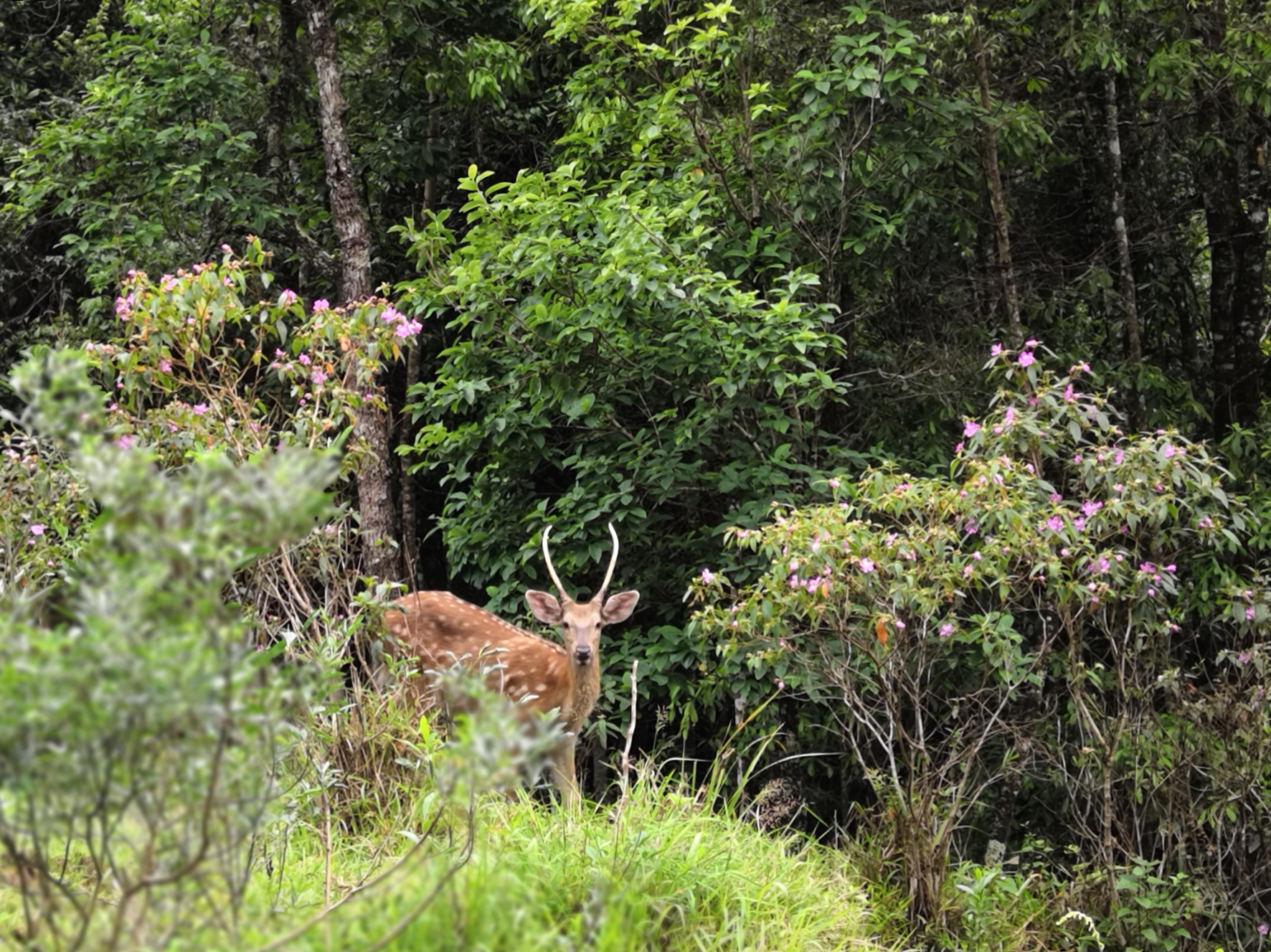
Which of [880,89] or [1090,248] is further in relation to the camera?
[1090,248]

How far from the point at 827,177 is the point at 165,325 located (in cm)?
411

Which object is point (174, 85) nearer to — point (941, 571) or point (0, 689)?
point (941, 571)

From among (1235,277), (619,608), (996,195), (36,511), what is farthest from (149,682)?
(1235,277)

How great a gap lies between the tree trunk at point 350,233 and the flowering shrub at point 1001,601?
2.35 m

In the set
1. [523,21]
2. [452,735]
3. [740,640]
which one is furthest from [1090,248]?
[452,735]

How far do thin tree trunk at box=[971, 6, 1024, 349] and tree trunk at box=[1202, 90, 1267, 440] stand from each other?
1.82m

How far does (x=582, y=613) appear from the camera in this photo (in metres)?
6.66

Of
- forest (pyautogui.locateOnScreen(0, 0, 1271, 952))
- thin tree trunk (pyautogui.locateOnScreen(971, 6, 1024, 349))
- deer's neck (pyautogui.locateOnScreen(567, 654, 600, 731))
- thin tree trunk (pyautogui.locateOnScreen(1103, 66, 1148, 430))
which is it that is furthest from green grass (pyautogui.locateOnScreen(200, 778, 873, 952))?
thin tree trunk (pyautogui.locateOnScreen(1103, 66, 1148, 430))

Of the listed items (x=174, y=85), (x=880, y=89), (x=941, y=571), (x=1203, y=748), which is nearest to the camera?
(x=941, y=571)

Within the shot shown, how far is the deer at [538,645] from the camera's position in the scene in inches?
259

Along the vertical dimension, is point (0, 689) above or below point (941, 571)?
above

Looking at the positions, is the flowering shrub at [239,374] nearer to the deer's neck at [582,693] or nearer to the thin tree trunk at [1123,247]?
the deer's neck at [582,693]

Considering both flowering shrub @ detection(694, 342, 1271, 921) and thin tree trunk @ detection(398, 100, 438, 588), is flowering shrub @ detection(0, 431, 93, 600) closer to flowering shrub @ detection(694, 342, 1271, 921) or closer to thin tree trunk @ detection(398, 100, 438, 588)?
flowering shrub @ detection(694, 342, 1271, 921)

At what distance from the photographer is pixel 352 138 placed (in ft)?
39.4
